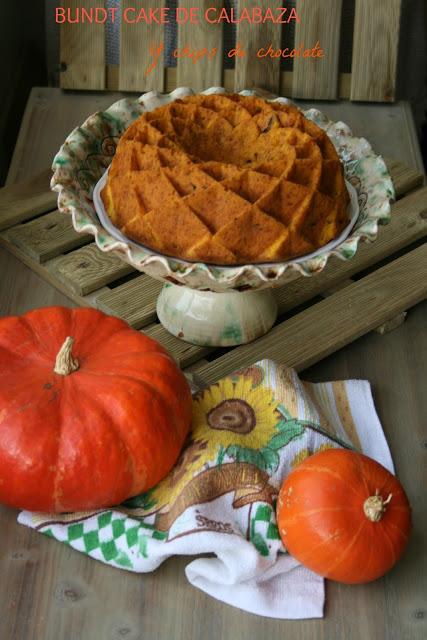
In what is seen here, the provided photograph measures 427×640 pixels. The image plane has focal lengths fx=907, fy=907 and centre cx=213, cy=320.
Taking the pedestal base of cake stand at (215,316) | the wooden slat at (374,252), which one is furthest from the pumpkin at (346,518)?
the wooden slat at (374,252)

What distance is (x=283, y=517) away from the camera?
3.11 feet

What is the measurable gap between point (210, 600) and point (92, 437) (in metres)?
0.21

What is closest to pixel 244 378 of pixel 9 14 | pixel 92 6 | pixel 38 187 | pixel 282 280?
pixel 282 280

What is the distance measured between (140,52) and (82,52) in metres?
0.13

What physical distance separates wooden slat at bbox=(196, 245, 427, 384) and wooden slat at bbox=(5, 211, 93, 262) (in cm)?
35

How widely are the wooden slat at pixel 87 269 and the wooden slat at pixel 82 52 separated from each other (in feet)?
2.15

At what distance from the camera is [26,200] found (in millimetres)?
1542

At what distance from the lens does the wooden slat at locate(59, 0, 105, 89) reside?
6.26 feet

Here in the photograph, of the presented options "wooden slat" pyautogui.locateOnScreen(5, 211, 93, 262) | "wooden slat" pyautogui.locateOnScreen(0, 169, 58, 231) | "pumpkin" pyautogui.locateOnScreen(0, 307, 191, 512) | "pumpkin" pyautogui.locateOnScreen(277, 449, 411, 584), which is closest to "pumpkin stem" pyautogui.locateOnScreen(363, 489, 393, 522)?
"pumpkin" pyautogui.locateOnScreen(277, 449, 411, 584)

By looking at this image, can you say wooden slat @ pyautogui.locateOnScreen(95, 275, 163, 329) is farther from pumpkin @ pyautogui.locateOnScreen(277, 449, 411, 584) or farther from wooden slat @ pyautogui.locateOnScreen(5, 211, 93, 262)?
pumpkin @ pyautogui.locateOnScreen(277, 449, 411, 584)

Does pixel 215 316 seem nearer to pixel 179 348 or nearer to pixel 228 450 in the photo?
pixel 179 348

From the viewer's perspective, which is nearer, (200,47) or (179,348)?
(179,348)

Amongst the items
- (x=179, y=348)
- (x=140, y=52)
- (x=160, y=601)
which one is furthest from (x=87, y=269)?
(x=140, y=52)

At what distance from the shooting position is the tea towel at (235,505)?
94 cm
